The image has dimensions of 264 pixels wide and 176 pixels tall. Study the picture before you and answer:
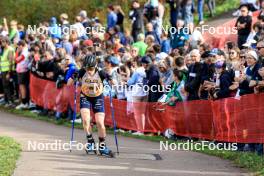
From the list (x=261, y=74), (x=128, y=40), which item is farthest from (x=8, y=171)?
(x=128, y=40)

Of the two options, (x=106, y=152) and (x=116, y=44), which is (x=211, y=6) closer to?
(x=116, y=44)

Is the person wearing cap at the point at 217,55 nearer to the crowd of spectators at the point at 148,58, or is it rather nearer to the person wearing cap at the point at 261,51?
the crowd of spectators at the point at 148,58

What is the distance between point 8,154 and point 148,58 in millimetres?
5875

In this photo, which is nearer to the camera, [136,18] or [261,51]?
[261,51]

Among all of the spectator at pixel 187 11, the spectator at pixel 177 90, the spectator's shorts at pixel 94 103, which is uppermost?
the spectator at pixel 187 11

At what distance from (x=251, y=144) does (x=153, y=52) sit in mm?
5839

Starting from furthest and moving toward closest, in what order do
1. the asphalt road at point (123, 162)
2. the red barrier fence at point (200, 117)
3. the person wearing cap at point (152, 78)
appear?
the person wearing cap at point (152, 78) → the red barrier fence at point (200, 117) → the asphalt road at point (123, 162)

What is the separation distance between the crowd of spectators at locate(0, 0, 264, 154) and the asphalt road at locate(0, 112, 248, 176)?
5.53ft

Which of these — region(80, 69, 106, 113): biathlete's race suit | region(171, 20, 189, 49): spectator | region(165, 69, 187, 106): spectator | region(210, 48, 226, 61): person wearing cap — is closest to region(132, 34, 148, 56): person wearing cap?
region(171, 20, 189, 49): spectator

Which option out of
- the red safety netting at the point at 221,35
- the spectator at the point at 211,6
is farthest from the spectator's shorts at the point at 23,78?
the spectator at the point at 211,6

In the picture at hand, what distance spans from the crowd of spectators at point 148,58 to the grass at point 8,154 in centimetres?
204

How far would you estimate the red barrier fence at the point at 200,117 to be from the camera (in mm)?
15109

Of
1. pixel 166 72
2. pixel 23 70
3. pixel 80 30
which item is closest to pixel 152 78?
pixel 166 72

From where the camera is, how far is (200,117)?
57.5 feet
